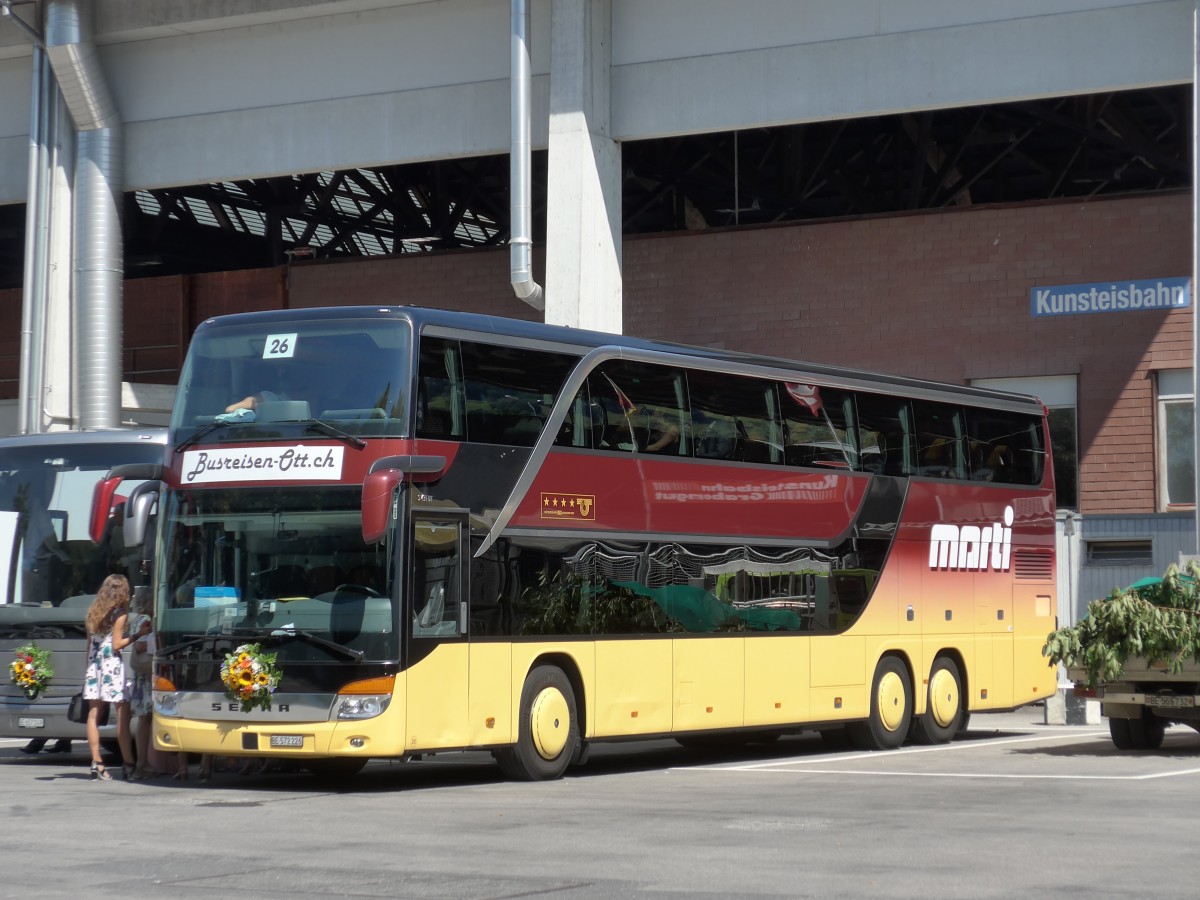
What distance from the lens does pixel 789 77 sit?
81.3 feet

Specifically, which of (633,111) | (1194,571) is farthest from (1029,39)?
(1194,571)

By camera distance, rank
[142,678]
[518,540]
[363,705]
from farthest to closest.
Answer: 1. [142,678]
2. [518,540]
3. [363,705]

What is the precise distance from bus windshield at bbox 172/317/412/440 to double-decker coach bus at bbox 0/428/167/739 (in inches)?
123

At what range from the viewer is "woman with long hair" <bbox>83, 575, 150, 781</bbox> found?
53.7 ft

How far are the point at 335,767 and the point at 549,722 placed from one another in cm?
221

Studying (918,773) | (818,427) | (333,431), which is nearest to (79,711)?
(333,431)

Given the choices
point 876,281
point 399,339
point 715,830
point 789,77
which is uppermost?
point 789,77

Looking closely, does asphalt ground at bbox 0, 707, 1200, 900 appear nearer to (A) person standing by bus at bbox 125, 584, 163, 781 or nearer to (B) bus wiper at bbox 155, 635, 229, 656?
(A) person standing by bus at bbox 125, 584, 163, 781

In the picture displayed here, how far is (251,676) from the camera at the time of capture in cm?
1438

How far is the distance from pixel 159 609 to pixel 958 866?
7.84 metres

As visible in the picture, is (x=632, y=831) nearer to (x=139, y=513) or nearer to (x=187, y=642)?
(x=187, y=642)

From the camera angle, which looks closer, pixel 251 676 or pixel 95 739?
pixel 251 676

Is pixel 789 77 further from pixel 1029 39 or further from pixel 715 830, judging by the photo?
pixel 715 830

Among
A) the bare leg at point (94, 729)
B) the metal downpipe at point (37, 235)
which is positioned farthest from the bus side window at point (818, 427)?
the metal downpipe at point (37, 235)
